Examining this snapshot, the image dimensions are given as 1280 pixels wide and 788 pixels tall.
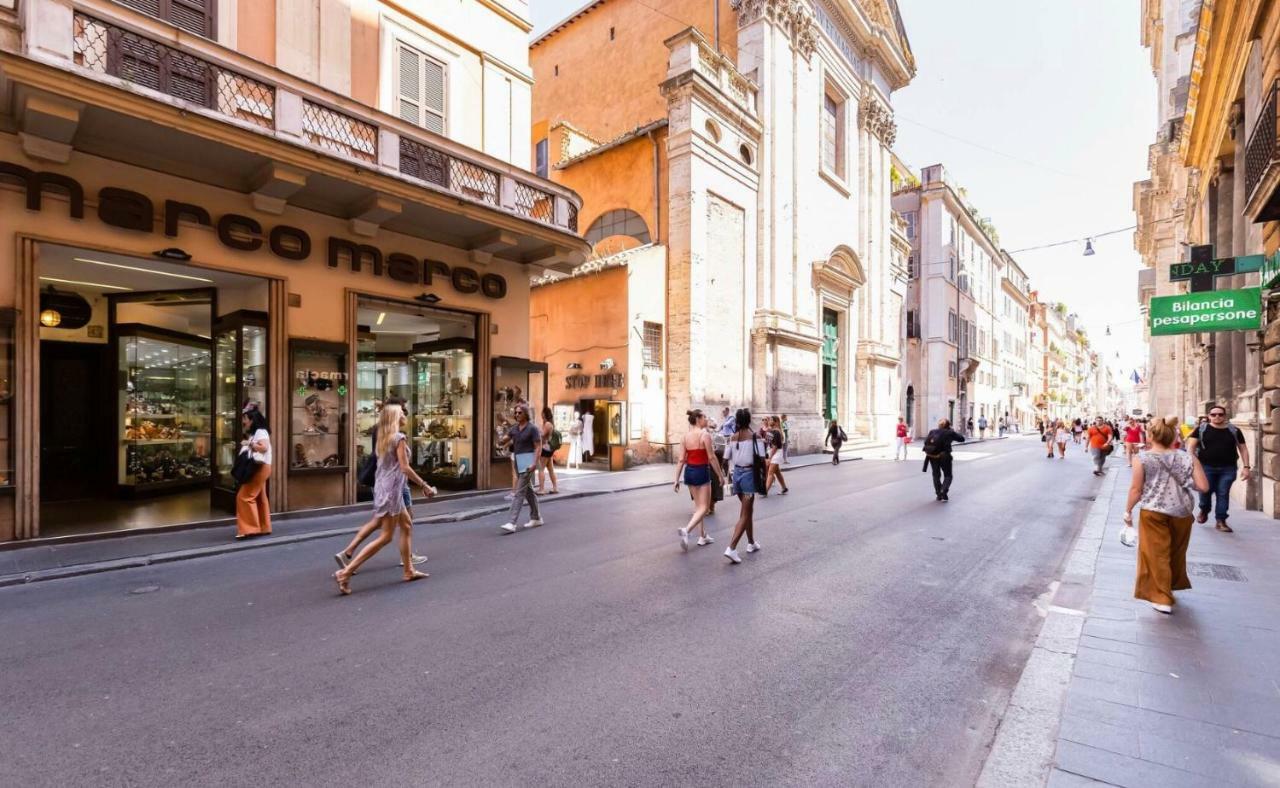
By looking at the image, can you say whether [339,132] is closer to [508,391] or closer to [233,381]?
[233,381]

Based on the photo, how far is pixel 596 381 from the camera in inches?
781

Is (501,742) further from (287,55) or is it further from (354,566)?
(287,55)

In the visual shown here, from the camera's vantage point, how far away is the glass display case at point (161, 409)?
38.1 ft

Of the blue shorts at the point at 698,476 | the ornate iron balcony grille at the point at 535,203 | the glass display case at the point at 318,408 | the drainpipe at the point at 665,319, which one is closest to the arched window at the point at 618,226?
the drainpipe at the point at 665,319

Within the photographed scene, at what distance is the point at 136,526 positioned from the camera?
8.63 meters

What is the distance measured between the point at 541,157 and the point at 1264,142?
23340mm

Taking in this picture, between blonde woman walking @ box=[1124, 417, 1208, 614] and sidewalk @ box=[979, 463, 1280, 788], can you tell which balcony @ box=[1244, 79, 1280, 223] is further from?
sidewalk @ box=[979, 463, 1280, 788]

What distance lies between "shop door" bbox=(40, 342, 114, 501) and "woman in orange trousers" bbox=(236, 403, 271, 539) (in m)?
5.46

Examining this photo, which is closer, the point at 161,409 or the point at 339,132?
the point at 339,132

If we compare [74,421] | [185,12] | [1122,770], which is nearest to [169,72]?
[185,12]

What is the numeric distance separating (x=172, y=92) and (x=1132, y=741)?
11.4 metres

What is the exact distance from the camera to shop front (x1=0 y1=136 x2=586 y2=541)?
783 cm

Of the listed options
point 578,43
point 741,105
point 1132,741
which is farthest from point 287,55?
point 578,43

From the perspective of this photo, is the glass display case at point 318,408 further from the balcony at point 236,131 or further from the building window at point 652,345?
the building window at point 652,345
